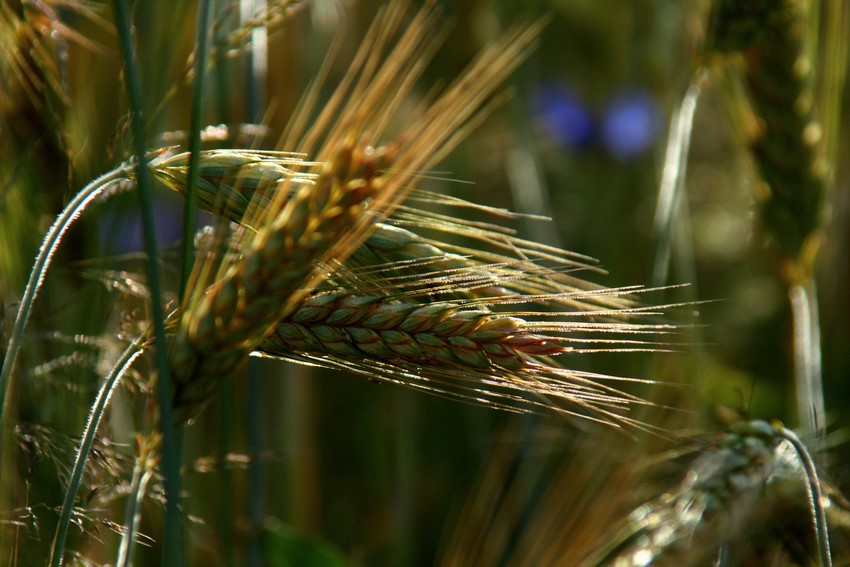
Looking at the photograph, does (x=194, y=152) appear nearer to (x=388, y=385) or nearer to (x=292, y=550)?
(x=292, y=550)

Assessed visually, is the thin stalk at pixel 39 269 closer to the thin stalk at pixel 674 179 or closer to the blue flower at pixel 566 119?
the thin stalk at pixel 674 179

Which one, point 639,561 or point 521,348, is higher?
point 521,348

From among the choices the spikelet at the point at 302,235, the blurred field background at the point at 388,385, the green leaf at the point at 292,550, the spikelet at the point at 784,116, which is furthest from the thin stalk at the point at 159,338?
the spikelet at the point at 784,116

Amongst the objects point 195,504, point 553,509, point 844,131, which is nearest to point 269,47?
point 195,504

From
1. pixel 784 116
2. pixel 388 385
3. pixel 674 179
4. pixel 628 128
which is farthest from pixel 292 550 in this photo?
pixel 628 128

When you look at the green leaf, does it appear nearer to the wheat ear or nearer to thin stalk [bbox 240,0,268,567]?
thin stalk [bbox 240,0,268,567]

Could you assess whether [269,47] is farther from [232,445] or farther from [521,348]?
[521,348]
